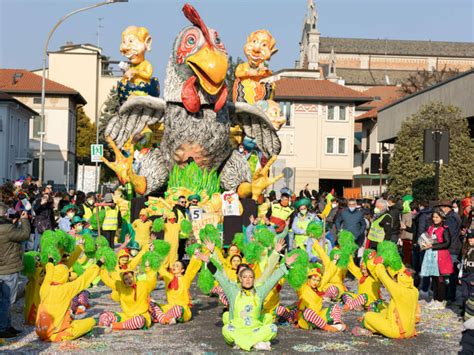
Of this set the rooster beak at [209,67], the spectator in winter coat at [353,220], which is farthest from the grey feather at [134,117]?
the spectator in winter coat at [353,220]

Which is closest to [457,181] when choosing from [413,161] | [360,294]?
[413,161]

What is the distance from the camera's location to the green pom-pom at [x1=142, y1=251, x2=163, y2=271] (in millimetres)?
10367

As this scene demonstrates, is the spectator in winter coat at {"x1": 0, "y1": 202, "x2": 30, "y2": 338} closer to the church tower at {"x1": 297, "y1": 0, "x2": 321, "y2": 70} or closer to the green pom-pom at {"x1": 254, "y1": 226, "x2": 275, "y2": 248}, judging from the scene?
the green pom-pom at {"x1": 254, "y1": 226, "x2": 275, "y2": 248}

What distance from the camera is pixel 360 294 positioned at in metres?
11.5

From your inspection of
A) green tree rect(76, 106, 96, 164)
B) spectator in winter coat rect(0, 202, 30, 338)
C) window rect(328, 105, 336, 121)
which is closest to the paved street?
spectator in winter coat rect(0, 202, 30, 338)

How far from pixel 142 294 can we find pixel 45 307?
1.35 m

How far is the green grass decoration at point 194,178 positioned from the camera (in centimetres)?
1711

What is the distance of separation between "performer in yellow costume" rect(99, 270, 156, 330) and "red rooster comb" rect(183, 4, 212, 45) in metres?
7.11

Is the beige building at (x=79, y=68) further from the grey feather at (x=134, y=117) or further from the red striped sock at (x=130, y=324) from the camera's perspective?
the red striped sock at (x=130, y=324)

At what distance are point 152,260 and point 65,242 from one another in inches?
43.0

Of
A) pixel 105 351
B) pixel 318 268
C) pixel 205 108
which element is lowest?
pixel 105 351

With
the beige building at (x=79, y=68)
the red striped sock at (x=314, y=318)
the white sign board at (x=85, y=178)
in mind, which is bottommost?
the red striped sock at (x=314, y=318)

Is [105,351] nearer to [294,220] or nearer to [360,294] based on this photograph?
[360,294]

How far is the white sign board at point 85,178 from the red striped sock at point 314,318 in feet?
67.6
